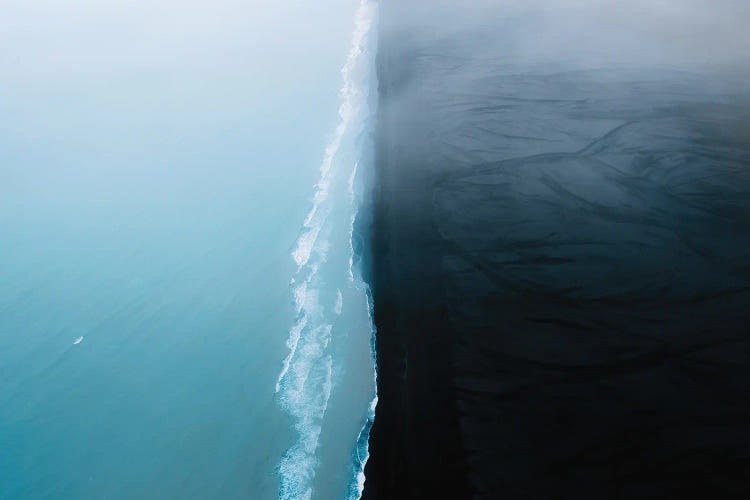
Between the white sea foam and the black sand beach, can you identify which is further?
the white sea foam

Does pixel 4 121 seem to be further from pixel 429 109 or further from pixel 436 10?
pixel 436 10

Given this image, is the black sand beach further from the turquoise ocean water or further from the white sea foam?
the turquoise ocean water

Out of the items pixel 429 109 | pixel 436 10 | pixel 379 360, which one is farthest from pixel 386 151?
pixel 436 10

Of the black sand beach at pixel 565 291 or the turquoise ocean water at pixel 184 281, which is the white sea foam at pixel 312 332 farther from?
the black sand beach at pixel 565 291

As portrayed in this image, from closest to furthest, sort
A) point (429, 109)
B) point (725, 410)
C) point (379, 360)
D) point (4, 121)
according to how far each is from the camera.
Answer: point (725, 410)
point (379, 360)
point (429, 109)
point (4, 121)

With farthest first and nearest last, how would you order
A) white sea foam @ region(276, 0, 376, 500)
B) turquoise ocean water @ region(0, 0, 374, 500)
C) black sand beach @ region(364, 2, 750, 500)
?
1. turquoise ocean water @ region(0, 0, 374, 500)
2. white sea foam @ region(276, 0, 376, 500)
3. black sand beach @ region(364, 2, 750, 500)

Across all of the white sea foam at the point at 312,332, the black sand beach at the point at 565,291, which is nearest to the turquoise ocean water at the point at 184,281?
the white sea foam at the point at 312,332

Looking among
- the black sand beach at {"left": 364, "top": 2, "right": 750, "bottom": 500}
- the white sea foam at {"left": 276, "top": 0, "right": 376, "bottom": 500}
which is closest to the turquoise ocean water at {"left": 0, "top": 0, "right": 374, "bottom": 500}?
the white sea foam at {"left": 276, "top": 0, "right": 376, "bottom": 500}
